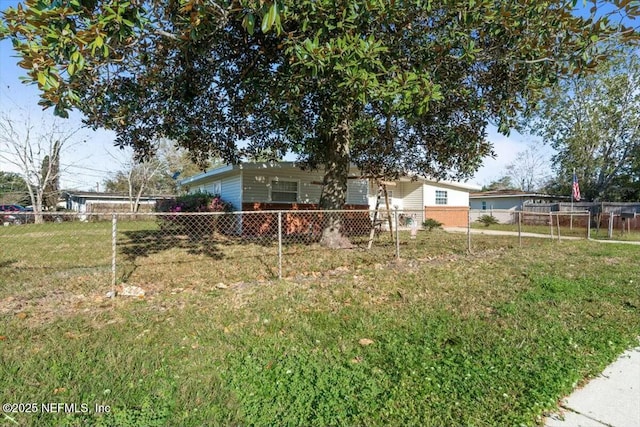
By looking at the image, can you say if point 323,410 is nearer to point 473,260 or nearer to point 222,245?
point 473,260

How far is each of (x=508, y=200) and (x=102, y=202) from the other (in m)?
40.9

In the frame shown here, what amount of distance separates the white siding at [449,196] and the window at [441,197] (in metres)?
0.18

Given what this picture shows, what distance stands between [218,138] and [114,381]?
7.83 meters

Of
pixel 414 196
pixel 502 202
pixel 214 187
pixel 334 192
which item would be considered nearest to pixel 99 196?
pixel 214 187

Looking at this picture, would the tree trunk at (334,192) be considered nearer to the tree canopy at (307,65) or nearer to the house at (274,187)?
the tree canopy at (307,65)

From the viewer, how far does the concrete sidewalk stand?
7.57 feet

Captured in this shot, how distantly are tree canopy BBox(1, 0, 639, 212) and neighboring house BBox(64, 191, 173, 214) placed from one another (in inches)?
1093

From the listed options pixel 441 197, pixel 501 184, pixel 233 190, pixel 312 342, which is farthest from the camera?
pixel 501 184

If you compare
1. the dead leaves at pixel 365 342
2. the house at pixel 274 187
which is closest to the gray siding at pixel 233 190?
the house at pixel 274 187

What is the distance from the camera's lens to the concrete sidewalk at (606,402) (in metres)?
2.31

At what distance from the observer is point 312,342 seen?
136 inches

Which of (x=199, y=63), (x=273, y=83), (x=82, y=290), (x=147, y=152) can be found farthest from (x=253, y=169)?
(x=82, y=290)

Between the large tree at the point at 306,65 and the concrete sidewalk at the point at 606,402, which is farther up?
the large tree at the point at 306,65

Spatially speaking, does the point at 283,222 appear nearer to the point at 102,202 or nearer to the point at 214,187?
the point at 214,187
